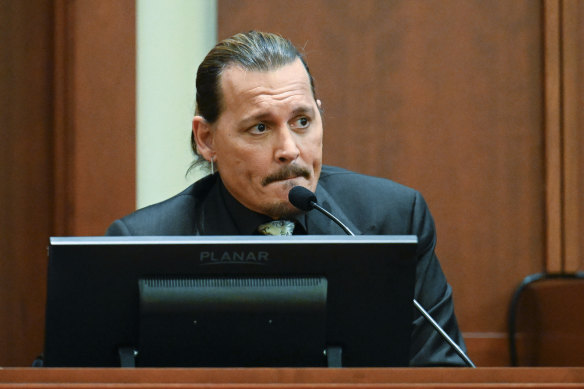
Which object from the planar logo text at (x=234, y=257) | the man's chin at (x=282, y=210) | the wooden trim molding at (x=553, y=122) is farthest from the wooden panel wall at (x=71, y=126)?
the planar logo text at (x=234, y=257)

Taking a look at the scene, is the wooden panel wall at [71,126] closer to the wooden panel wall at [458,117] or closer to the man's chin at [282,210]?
the wooden panel wall at [458,117]

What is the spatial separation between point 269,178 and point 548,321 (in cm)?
95

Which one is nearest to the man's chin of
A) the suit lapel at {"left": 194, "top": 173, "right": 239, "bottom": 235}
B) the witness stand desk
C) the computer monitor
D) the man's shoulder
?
the suit lapel at {"left": 194, "top": 173, "right": 239, "bottom": 235}

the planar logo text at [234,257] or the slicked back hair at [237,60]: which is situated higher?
the slicked back hair at [237,60]

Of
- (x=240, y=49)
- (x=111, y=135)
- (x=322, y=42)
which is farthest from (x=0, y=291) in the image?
(x=322, y=42)

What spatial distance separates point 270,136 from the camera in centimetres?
170

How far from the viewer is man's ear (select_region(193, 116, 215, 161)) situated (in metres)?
1.87

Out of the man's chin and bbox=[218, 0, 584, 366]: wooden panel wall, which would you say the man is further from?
bbox=[218, 0, 584, 366]: wooden panel wall

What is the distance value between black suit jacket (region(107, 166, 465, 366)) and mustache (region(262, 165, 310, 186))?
0.16m

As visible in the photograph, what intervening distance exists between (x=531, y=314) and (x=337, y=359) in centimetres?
126

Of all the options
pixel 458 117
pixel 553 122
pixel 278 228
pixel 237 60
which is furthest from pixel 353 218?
pixel 553 122

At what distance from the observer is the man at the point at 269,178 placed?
1672mm

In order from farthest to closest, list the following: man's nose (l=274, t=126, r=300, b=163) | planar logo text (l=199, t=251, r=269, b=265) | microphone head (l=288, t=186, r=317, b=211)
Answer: man's nose (l=274, t=126, r=300, b=163) < microphone head (l=288, t=186, r=317, b=211) < planar logo text (l=199, t=251, r=269, b=265)

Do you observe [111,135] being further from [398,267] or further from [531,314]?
[398,267]
